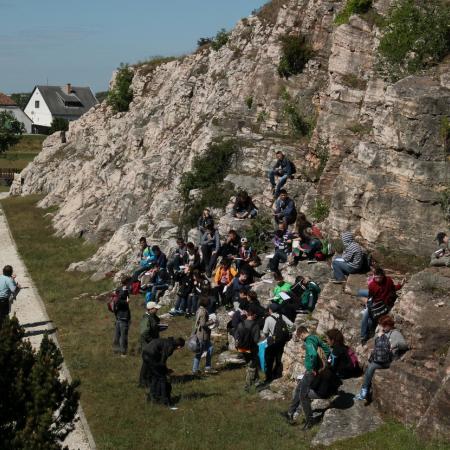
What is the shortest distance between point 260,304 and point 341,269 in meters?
2.38

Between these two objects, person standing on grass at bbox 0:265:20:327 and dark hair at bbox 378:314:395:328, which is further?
person standing on grass at bbox 0:265:20:327

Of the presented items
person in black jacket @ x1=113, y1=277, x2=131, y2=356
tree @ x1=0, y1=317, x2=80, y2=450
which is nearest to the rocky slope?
person in black jacket @ x1=113, y1=277, x2=131, y2=356

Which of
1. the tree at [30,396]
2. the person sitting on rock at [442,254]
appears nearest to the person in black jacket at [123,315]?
the person sitting on rock at [442,254]

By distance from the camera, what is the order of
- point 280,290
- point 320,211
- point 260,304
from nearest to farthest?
1. point 280,290
2. point 260,304
3. point 320,211

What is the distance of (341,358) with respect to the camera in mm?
15047

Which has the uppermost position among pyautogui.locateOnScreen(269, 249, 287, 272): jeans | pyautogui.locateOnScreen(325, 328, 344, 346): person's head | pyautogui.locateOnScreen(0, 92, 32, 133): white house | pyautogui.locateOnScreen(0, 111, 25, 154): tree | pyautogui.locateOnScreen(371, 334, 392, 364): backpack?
pyautogui.locateOnScreen(0, 92, 32, 133): white house

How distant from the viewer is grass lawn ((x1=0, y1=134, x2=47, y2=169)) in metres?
80.4

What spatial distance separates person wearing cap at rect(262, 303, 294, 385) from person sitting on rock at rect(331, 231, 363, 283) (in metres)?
1.91

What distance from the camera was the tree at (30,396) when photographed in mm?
9516

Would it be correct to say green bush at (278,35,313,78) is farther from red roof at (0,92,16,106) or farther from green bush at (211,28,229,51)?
red roof at (0,92,16,106)

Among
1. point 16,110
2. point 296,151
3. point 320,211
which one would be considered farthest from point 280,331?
point 16,110

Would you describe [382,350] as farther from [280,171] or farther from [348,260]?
[280,171]

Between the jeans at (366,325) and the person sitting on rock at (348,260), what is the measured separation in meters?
2.14

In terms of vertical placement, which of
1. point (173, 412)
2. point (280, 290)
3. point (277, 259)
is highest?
point (277, 259)
